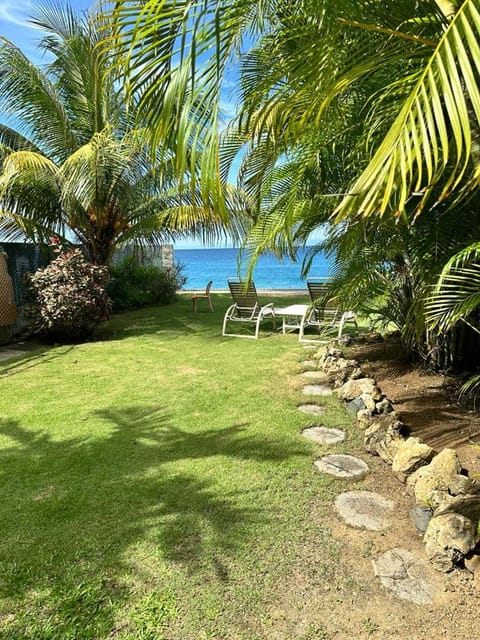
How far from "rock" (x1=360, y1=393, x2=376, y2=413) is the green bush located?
30.2ft

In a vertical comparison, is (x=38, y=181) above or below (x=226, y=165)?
above

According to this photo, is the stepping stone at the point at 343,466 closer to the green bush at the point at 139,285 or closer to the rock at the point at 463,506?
the rock at the point at 463,506

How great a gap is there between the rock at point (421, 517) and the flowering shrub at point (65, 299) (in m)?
6.47

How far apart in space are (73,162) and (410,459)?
705cm

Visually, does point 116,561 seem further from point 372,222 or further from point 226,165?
point 226,165

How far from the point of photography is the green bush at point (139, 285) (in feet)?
39.8

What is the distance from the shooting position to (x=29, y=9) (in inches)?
323

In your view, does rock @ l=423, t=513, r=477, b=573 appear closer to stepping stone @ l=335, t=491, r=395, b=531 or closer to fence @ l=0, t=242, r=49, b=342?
stepping stone @ l=335, t=491, r=395, b=531

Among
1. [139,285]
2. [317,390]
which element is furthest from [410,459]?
[139,285]

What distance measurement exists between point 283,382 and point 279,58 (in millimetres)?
3421

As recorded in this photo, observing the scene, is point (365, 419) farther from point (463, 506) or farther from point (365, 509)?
point (463, 506)

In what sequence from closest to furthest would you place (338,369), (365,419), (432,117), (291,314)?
(432,117)
(365,419)
(338,369)
(291,314)

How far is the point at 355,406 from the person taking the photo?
4113 mm

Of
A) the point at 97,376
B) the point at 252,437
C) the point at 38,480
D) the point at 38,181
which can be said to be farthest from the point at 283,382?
the point at 38,181
